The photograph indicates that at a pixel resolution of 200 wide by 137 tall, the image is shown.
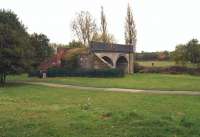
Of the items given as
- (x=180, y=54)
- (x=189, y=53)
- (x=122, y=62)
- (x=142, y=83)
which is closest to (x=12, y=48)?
(x=142, y=83)

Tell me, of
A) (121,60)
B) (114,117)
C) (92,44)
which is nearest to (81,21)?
(121,60)

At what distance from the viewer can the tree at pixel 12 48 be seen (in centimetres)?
4094

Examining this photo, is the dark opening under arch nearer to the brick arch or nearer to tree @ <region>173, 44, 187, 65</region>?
the brick arch

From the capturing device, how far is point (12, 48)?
137ft

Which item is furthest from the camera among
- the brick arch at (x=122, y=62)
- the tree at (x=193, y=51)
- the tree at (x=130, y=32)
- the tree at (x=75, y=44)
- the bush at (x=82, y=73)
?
the tree at (x=75, y=44)

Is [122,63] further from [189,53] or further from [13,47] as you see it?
[13,47]

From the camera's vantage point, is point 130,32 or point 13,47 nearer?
point 13,47

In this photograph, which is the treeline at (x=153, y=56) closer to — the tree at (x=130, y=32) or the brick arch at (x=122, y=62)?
the tree at (x=130, y=32)

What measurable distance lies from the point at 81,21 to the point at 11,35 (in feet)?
124

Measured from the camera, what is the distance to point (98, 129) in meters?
11.4

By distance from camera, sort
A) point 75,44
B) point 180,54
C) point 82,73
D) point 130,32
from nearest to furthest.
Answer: point 82,73 < point 180,54 < point 130,32 < point 75,44

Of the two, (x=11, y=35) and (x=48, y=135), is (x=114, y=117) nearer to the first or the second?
(x=48, y=135)

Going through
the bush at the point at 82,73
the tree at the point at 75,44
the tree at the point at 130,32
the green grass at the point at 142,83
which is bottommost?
the green grass at the point at 142,83

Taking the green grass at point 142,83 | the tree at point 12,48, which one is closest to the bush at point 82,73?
the green grass at point 142,83
